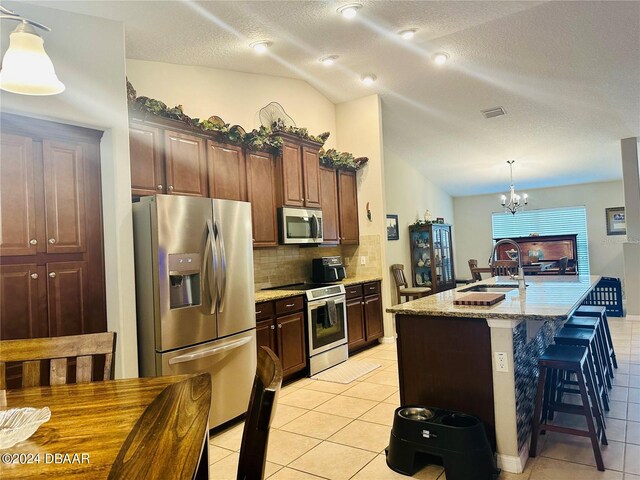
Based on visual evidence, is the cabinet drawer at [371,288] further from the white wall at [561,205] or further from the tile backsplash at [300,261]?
the white wall at [561,205]

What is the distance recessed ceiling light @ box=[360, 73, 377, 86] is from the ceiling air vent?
1756 mm

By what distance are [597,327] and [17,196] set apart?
168 inches

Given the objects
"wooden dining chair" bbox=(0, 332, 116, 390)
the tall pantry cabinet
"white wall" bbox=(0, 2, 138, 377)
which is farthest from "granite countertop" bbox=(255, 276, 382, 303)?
"wooden dining chair" bbox=(0, 332, 116, 390)

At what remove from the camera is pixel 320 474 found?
7.80ft

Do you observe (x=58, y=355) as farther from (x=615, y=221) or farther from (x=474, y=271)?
(x=615, y=221)

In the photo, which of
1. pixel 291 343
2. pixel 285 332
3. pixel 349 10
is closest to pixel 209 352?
pixel 285 332

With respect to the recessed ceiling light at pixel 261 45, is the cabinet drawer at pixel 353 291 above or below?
below

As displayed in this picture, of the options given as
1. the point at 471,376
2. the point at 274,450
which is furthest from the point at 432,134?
the point at 274,450

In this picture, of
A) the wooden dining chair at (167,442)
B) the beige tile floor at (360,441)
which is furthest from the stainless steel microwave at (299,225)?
the wooden dining chair at (167,442)

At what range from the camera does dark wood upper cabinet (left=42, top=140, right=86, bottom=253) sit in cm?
255

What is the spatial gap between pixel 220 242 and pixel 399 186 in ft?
16.7

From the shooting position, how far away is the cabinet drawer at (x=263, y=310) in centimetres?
368

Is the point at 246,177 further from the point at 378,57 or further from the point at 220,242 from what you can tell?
the point at 378,57

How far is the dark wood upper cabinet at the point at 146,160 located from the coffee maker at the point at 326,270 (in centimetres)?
216
